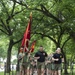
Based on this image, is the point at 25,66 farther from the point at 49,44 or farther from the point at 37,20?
the point at 49,44

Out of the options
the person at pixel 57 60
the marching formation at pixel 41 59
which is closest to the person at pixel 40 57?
the marching formation at pixel 41 59

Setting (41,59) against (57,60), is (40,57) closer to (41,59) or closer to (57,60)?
(41,59)

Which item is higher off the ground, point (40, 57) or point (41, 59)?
point (40, 57)

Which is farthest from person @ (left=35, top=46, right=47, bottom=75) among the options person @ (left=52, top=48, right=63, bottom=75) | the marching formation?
person @ (left=52, top=48, right=63, bottom=75)

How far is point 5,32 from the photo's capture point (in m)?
34.1

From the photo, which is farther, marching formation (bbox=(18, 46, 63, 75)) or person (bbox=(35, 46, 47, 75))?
person (bbox=(35, 46, 47, 75))

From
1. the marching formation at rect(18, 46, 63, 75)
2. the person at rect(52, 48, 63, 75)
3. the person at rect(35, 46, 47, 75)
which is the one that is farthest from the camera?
the person at rect(35, 46, 47, 75)

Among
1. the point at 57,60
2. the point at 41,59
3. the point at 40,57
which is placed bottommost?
the point at 57,60

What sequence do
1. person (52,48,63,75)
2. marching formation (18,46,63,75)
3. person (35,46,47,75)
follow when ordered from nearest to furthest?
marching formation (18,46,63,75)
person (52,48,63,75)
person (35,46,47,75)

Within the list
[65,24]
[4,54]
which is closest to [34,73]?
[65,24]

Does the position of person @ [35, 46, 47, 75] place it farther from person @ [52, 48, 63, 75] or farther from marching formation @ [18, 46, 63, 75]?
person @ [52, 48, 63, 75]

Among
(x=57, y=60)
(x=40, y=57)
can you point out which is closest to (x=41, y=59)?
(x=40, y=57)

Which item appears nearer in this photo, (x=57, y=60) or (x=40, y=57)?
(x=57, y=60)

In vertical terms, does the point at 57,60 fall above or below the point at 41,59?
below
